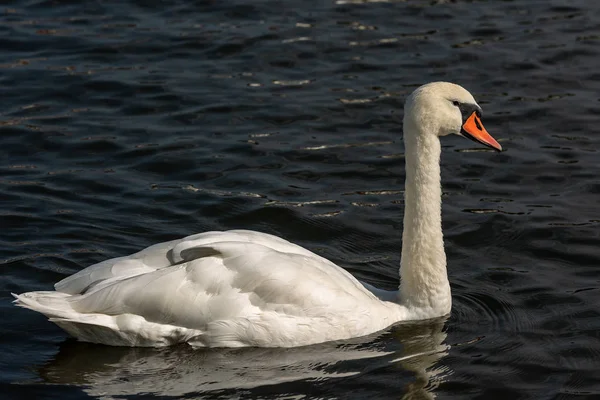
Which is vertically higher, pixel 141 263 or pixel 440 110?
pixel 440 110

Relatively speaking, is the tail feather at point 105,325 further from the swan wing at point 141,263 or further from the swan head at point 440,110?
the swan head at point 440,110

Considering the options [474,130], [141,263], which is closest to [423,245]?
[474,130]

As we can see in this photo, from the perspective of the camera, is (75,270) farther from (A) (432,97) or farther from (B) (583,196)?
(B) (583,196)

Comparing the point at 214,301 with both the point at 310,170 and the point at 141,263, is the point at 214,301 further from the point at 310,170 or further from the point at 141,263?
the point at 310,170

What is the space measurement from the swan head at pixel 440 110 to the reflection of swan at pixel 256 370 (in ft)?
5.01

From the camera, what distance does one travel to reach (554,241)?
9922 millimetres

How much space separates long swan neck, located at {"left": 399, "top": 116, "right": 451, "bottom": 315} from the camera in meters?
8.41

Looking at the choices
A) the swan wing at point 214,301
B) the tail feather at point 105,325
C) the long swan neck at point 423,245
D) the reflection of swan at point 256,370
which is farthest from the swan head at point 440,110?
the tail feather at point 105,325

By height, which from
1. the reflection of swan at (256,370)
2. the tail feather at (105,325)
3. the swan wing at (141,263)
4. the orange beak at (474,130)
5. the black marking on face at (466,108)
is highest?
the black marking on face at (466,108)

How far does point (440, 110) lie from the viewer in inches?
324

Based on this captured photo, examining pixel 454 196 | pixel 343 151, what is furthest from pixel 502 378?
pixel 343 151

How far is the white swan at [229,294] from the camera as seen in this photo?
782 centimetres

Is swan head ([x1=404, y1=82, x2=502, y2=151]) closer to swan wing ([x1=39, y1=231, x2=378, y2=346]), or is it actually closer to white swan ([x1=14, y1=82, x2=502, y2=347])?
white swan ([x1=14, y1=82, x2=502, y2=347])

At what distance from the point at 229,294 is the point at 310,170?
3662 mm
